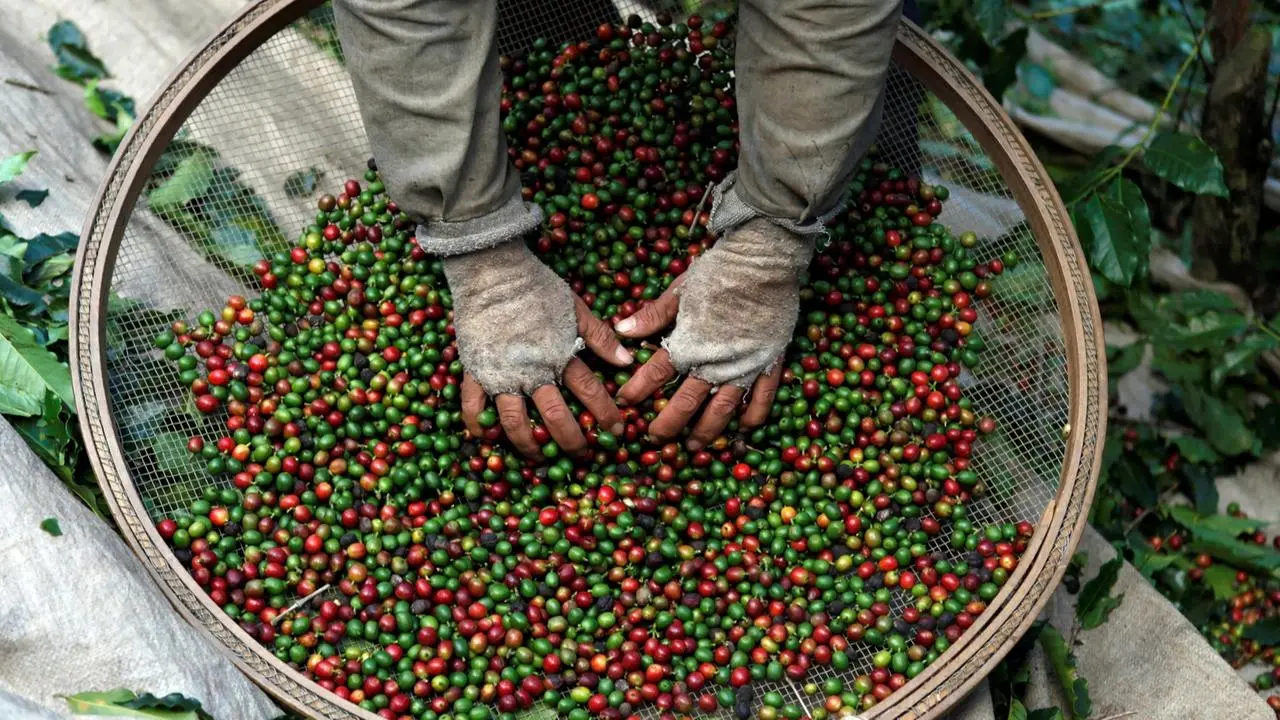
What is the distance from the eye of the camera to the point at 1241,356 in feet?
11.0

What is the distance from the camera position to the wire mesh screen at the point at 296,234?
2.77m

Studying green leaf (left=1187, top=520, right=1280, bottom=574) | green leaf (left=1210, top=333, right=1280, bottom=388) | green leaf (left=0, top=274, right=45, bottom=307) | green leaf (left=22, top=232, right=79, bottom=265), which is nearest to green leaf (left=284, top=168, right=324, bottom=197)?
green leaf (left=22, top=232, right=79, bottom=265)

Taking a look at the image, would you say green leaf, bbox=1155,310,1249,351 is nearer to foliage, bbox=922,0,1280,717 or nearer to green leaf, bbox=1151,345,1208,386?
foliage, bbox=922,0,1280,717

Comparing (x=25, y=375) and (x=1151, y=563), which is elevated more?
(x=25, y=375)

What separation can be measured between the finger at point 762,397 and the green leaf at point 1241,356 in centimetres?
156

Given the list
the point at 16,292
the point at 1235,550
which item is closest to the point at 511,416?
the point at 16,292

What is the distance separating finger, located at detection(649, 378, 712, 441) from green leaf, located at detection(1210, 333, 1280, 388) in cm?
176

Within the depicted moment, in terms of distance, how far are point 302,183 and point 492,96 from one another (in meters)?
1.01

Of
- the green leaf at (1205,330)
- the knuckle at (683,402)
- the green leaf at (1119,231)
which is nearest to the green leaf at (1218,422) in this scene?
the green leaf at (1205,330)

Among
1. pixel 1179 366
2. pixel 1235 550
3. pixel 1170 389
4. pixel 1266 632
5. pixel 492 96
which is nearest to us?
pixel 492 96

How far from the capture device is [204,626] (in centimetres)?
246

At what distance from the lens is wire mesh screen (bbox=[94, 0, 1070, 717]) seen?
2.77 m

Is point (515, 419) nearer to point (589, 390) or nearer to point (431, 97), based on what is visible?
point (589, 390)

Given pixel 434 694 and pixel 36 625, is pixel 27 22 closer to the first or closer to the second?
pixel 36 625
